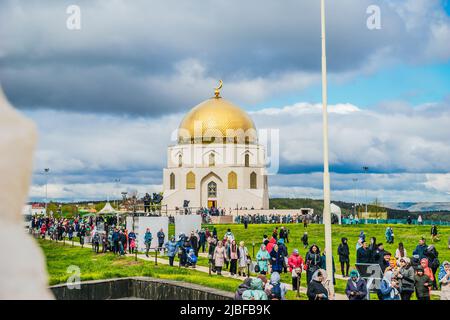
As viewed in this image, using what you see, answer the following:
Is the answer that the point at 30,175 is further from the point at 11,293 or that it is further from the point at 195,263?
the point at 195,263

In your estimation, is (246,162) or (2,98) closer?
(2,98)

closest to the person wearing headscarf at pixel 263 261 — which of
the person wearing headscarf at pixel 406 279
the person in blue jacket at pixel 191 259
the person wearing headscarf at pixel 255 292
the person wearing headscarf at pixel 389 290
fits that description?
the person wearing headscarf at pixel 406 279

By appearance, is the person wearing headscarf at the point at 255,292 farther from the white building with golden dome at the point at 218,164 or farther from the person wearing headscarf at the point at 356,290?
the white building with golden dome at the point at 218,164

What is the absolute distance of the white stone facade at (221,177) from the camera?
6191 cm

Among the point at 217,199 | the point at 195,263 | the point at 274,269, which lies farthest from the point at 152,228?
the point at 217,199

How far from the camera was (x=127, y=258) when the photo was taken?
2364cm

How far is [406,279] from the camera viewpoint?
12781 millimetres

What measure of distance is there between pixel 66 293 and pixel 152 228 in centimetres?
1118

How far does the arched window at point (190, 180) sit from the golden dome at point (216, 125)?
11.0 ft

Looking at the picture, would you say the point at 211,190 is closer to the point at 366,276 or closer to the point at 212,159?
the point at 212,159

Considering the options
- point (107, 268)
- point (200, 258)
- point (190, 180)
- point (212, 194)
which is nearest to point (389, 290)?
point (107, 268)

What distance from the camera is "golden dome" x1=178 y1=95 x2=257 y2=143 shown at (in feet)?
205

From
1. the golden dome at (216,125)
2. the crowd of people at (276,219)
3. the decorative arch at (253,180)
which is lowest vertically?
the crowd of people at (276,219)

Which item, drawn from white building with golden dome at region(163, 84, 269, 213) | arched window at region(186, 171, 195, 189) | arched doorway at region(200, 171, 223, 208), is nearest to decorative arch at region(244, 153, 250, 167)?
white building with golden dome at region(163, 84, 269, 213)
